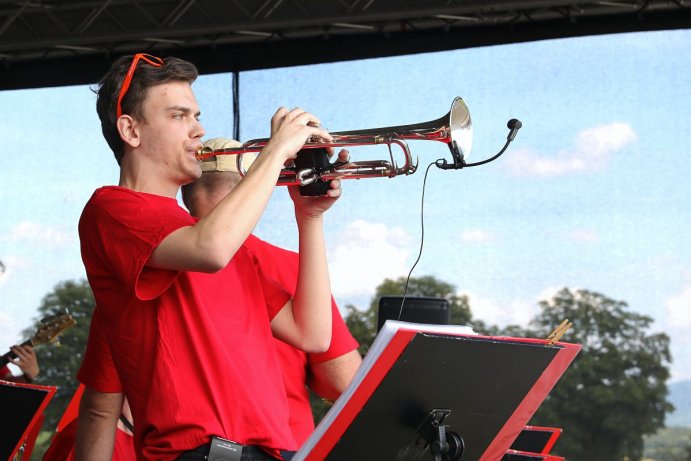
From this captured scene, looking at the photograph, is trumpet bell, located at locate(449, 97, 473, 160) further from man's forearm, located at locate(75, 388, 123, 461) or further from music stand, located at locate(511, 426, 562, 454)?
music stand, located at locate(511, 426, 562, 454)

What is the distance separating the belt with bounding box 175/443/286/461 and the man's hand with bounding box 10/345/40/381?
5.77 m

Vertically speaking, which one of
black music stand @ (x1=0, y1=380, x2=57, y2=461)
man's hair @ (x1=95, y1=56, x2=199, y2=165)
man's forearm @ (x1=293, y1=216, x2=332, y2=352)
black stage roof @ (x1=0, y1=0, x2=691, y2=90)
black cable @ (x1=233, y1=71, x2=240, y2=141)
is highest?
black stage roof @ (x1=0, y1=0, x2=691, y2=90)

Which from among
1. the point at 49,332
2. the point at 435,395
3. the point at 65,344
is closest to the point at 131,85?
the point at 435,395

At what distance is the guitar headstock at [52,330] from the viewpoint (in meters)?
7.34

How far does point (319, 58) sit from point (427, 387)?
6195 millimetres

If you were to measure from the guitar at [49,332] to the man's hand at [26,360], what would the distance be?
37 mm

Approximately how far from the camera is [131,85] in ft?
8.18

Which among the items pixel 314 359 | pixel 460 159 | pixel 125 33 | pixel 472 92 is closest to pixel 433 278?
pixel 472 92

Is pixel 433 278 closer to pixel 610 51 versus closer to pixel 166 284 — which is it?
pixel 610 51

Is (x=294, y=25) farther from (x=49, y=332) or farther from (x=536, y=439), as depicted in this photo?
(x=536, y=439)

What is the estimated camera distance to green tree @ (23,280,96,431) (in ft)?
32.0

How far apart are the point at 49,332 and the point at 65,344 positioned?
2.51 m

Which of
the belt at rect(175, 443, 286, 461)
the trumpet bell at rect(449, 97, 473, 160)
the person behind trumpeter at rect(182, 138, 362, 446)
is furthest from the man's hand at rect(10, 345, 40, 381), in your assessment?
the belt at rect(175, 443, 286, 461)

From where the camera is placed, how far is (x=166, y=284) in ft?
7.30
